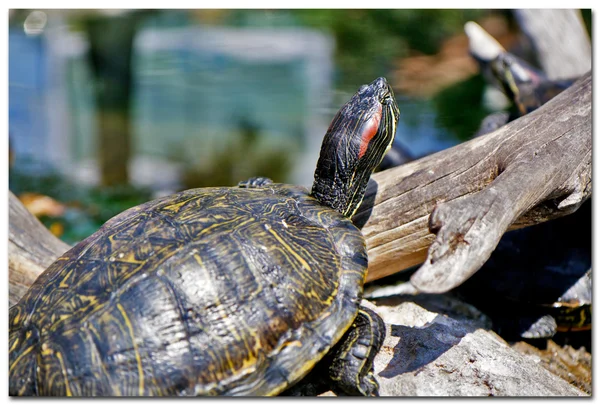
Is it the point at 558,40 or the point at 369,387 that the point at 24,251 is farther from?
the point at 558,40

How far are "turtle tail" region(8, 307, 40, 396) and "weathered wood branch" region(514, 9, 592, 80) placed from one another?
4.46m

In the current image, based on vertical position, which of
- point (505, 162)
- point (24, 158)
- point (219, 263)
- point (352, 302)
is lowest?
point (24, 158)

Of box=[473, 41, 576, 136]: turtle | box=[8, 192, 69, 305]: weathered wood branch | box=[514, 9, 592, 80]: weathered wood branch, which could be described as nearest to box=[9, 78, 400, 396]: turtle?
box=[8, 192, 69, 305]: weathered wood branch

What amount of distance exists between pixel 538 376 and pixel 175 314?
1498 mm

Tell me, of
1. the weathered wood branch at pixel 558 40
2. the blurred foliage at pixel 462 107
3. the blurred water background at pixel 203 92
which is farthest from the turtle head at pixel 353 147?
the blurred foliage at pixel 462 107

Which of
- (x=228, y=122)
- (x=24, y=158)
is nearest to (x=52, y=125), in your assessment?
(x=24, y=158)

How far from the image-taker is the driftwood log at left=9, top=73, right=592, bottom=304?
223cm

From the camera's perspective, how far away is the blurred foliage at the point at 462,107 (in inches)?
284

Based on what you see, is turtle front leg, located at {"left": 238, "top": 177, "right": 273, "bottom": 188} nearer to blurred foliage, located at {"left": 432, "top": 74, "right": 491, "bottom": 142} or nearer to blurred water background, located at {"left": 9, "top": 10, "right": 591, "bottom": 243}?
blurred water background, located at {"left": 9, "top": 10, "right": 591, "bottom": 243}

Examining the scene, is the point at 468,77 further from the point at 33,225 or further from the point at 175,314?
the point at 175,314

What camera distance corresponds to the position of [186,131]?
852 centimetres

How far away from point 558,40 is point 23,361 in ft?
15.6

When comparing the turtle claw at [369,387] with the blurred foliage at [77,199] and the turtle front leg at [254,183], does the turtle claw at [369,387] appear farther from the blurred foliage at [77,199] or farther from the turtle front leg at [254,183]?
the blurred foliage at [77,199]

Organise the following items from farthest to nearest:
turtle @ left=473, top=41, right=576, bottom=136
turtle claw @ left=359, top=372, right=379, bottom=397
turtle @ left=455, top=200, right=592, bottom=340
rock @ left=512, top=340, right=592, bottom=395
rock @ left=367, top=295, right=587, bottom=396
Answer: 1. turtle @ left=473, top=41, right=576, bottom=136
2. turtle @ left=455, top=200, right=592, bottom=340
3. rock @ left=512, top=340, right=592, bottom=395
4. rock @ left=367, top=295, right=587, bottom=396
5. turtle claw @ left=359, top=372, right=379, bottom=397
